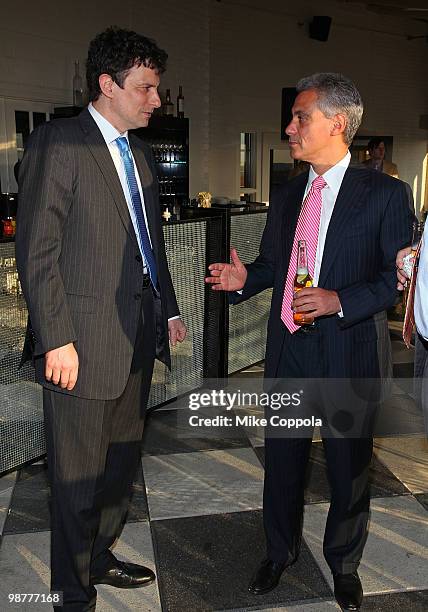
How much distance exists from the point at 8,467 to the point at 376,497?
69.1 inches

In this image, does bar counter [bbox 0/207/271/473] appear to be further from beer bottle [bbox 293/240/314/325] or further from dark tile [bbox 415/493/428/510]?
dark tile [bbox 415/493/428/510]

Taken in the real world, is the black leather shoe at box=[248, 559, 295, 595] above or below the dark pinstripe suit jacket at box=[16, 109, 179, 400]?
below

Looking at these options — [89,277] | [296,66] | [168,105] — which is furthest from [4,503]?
[296,66]

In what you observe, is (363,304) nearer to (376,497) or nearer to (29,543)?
(376,497)

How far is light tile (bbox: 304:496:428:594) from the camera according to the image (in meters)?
2.27

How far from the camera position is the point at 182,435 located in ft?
11.8

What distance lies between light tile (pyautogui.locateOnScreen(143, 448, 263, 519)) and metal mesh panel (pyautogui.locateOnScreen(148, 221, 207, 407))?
2.41ft

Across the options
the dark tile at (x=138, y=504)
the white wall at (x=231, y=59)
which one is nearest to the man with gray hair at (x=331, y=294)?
the dark tile at (x=138, y=504)

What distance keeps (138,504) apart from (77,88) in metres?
5.58

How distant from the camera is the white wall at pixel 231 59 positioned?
6914 mm

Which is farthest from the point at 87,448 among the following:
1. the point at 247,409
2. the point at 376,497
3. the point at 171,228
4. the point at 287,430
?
the point at 247,409

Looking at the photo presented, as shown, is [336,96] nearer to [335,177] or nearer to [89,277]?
[335,177]

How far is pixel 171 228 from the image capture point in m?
3.65
